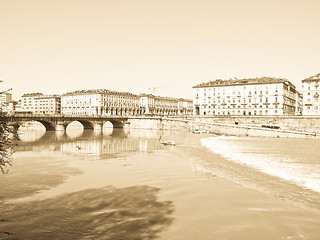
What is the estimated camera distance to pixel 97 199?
13578mm

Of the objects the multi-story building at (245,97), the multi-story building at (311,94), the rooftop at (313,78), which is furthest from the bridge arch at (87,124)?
the rooftop at (313,78)

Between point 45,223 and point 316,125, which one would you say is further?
point 316,125

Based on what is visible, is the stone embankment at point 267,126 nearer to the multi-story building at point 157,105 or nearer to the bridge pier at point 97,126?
the bridge pier at point 97,126

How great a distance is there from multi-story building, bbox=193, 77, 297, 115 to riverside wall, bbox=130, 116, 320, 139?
57.1ft

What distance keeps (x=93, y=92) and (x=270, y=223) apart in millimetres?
149925

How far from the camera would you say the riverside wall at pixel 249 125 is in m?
56.4

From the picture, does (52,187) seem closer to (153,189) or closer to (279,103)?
(153,189)

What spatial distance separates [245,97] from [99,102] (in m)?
84.1

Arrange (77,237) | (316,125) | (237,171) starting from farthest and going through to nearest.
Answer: (316,125), (237,171), (77,237)

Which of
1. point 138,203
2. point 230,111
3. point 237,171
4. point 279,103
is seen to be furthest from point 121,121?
point 138,203

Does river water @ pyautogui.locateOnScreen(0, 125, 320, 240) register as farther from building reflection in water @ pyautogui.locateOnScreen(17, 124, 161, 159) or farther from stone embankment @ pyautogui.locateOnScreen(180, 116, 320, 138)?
stone embankment @ pyautogui.locateOnScreen(180, 116, 320, 138)

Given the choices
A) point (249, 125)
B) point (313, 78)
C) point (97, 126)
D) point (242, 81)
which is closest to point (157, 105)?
point (242, 81)

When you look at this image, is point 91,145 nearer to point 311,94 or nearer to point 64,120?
point 64,120

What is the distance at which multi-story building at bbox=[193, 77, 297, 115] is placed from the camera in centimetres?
9169
